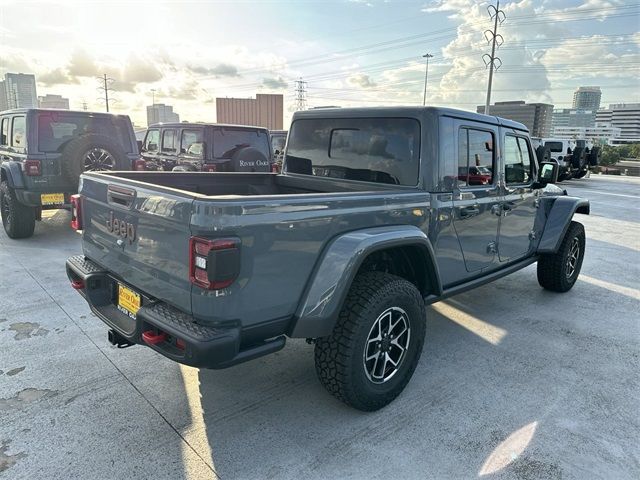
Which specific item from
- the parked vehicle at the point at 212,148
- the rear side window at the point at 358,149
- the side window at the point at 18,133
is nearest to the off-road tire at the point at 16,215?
the side window at the point at 18,133

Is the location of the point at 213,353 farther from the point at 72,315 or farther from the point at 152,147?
the point at 152,147

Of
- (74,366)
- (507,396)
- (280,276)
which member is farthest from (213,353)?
(507,396)

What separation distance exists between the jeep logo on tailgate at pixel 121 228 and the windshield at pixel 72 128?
4707mm

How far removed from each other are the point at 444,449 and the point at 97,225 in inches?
97.0

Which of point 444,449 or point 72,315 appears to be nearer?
point 444,449

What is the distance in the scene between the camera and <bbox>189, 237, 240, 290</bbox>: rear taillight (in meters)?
1.95

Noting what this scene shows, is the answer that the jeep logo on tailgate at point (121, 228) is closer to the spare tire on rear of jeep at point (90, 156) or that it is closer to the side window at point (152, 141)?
the spare tire on rear of jeep at point (90, 156)

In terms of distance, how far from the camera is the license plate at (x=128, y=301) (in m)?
2.55

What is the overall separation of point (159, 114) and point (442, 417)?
7779 cm

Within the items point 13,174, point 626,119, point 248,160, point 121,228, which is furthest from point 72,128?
point 626,119

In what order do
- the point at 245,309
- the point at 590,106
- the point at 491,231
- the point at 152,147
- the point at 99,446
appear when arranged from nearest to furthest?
the point at 245,309 → the point at 99,446 → the point at 491,231 → the point at 152,147 → the point at 590,106

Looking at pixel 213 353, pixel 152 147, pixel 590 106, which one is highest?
pixel 590 106

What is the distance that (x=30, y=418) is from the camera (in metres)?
2.51

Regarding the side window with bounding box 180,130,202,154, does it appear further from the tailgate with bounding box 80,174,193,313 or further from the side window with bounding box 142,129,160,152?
the tailgate with bounding box 80,174,193,313
